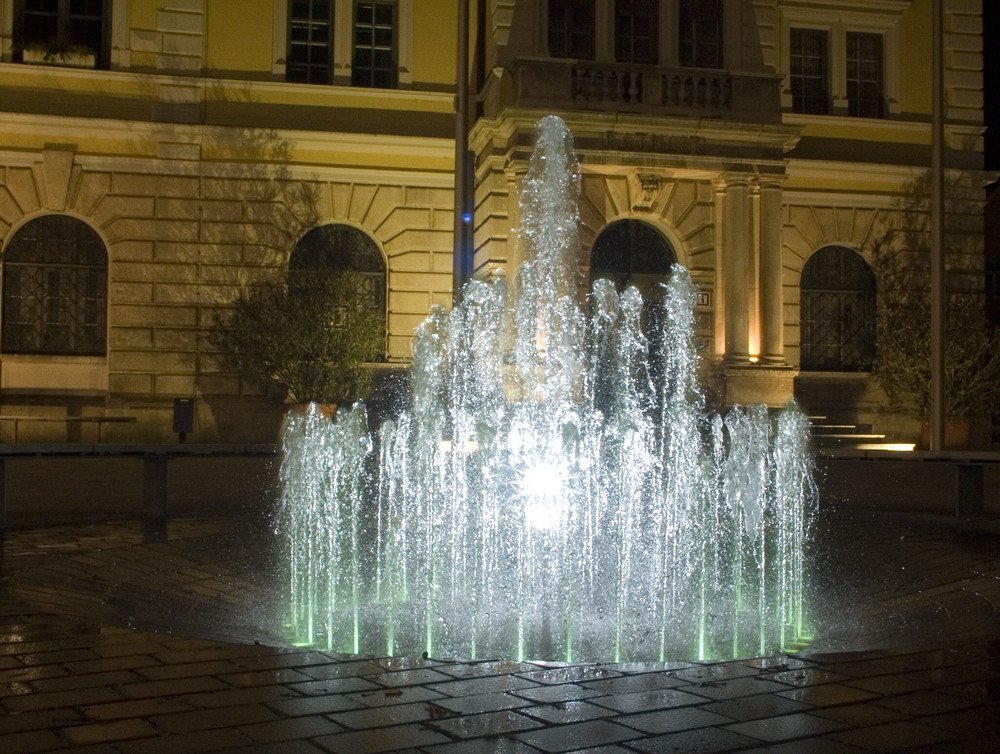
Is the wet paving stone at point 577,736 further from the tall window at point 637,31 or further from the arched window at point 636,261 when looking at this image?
the tall window at point 637,31

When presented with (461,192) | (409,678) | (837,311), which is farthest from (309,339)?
(409,678)

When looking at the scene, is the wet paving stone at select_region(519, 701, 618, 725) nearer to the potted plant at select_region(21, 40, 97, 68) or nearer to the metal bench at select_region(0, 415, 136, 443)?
the metal bench at select_region(0, 415, 136, 443)

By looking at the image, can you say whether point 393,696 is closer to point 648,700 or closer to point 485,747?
point 485,747

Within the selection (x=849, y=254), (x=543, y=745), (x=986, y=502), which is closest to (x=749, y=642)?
(x=543, y=745)

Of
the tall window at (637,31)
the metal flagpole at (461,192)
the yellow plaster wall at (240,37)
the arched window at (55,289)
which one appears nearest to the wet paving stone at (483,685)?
the metal flagpole at (461,192)

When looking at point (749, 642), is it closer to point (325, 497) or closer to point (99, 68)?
point (325, 497)

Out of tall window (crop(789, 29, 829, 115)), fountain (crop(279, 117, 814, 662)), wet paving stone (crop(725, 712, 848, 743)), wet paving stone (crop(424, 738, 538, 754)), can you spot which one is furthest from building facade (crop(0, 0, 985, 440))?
wet paving stone (crop(424, 738, 538, 754))

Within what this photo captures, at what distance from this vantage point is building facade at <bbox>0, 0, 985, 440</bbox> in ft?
66.7

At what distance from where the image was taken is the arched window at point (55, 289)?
20516mm

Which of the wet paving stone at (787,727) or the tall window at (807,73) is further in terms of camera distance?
the tall window at (807,73)

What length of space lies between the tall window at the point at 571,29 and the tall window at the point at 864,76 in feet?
19.5

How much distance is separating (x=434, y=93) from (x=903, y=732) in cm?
1951

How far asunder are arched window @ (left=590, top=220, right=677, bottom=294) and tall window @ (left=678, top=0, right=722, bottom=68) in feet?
10.9

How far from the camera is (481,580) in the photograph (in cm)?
721
